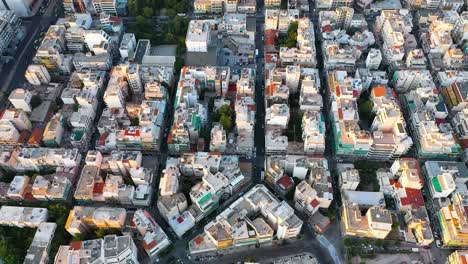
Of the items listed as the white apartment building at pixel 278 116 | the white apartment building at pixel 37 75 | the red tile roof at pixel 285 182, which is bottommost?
the red tile roof at pixel 285 182

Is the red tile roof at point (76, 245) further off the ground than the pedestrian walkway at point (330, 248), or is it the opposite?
the pedestrian walkway at point (330, 248)

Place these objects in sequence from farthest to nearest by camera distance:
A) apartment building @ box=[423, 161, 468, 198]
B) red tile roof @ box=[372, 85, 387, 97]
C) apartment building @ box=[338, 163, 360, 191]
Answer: red tile roof @ box=[372, 85, 387, 97] < apartment building @ box=[338, 163, 360, 191] < apartment building @ box=[423, 161, 468, 198]

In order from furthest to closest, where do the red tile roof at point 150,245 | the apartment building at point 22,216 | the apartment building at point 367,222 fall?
the apartment building at point 22,216 → the apartment building at point 367,222 → the red tile roof at point 150,245

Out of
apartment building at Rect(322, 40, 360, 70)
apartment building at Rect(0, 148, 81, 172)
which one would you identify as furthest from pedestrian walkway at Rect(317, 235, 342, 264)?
apartment building at Rect(0, 148, 81, 172)

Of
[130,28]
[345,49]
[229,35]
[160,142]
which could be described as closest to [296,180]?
[160,142]

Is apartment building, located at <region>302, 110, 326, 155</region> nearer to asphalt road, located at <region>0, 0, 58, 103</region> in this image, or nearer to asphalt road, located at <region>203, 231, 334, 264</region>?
asphalt road, located at <region>203, 231, 334, 264</region>

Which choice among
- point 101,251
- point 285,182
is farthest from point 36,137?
point 285,182

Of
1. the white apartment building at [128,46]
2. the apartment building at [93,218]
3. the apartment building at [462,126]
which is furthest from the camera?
the white apartment building at [128,46]

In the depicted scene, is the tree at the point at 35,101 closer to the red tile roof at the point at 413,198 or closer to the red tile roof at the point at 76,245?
the red tile roof at the point at 76,245

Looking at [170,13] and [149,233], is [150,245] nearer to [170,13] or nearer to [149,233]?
[149,233]

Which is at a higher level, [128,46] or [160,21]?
[160,21]

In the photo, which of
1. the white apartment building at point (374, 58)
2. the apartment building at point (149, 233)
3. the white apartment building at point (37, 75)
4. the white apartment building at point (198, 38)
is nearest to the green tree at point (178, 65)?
the white apartment building at point (198, 38)
